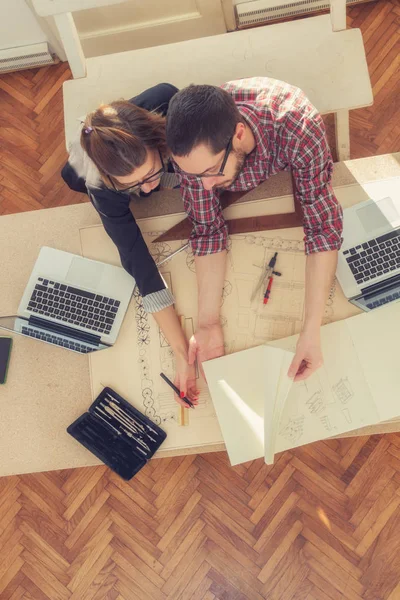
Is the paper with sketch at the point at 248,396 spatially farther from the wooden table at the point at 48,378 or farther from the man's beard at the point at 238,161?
the man's beard at the point at 238,161

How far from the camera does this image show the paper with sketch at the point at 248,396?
123 centimetres

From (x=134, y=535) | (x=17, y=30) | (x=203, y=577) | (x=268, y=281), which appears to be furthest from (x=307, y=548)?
(x=17, y=30)

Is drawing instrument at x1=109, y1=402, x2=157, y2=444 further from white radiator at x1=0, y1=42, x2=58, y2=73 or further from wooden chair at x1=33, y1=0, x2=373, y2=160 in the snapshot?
white radiator at x1=0, y1=42, x2=58, y2=73

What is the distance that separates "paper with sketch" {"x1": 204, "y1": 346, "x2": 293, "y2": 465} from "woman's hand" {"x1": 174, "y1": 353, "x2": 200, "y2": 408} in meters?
0.04

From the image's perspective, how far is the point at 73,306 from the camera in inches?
53.2

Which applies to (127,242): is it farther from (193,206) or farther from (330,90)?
(330,90)

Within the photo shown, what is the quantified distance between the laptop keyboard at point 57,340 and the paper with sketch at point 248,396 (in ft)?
1.06

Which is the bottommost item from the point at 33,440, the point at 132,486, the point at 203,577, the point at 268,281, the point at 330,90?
the point at 203,577

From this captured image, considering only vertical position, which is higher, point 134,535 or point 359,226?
point 359,226

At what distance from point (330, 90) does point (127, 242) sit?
0.64 m

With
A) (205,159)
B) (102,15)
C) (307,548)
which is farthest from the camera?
(102,15)

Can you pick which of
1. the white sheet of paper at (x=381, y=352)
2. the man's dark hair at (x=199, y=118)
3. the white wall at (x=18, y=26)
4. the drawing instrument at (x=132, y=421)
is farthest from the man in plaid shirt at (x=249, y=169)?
the white wall at (x=18, y=26)

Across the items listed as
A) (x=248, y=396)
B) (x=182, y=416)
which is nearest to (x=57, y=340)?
(x=182, y=416)

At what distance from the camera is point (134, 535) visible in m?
1.86
